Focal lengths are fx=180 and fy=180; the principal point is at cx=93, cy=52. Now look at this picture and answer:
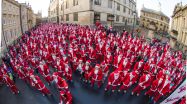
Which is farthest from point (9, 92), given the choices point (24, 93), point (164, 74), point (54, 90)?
point (164, 74)

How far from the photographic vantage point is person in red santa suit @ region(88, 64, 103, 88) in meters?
9.77

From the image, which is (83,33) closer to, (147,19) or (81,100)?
(81,100)

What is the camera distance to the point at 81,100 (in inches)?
361

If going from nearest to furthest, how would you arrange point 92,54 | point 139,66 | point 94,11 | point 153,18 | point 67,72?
point 67,72
point 139,66
point 92,54
point 94,11
point 153,18

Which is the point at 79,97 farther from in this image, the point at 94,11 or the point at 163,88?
the point at 94,11

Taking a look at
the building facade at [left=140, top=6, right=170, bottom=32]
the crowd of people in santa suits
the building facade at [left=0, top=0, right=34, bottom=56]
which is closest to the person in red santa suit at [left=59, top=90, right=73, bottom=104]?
the crowd of people in santa suits

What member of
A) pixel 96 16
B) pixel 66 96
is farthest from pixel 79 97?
pixel 96 16

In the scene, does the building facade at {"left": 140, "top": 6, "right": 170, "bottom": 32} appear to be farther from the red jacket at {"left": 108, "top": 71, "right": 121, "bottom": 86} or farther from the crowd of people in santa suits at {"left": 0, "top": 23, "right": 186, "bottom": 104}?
the red jacket at {"left": 108, "top": 71, "right": 121, "bottom": 86}

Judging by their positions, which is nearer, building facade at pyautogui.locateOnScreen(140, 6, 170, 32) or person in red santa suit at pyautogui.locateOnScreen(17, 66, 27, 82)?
person in red santa suit at pyautogui.locateOnScreen(17, 66, 27, 82)

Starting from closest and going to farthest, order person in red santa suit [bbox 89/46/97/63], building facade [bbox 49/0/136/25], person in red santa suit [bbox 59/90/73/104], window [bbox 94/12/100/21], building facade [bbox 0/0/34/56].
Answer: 1. person in red santa suit [bbox 59/90/73/104]
2. person in red santa suit [bbox 89/46/97/63]
3. building facade [bbox 0/0/34/56]
4. building facade [bbox 49/0/136/25]
5. window [bbox 94/12/100/21]

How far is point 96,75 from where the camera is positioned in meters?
9.94

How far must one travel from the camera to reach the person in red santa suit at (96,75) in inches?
385

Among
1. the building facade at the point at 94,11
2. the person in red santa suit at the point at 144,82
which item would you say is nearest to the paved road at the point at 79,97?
the person in red santa suit at the point at 144,82

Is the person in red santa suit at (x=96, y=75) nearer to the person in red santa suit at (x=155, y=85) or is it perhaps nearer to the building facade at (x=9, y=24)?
the person in red santa suit at (x=155, y=85)
